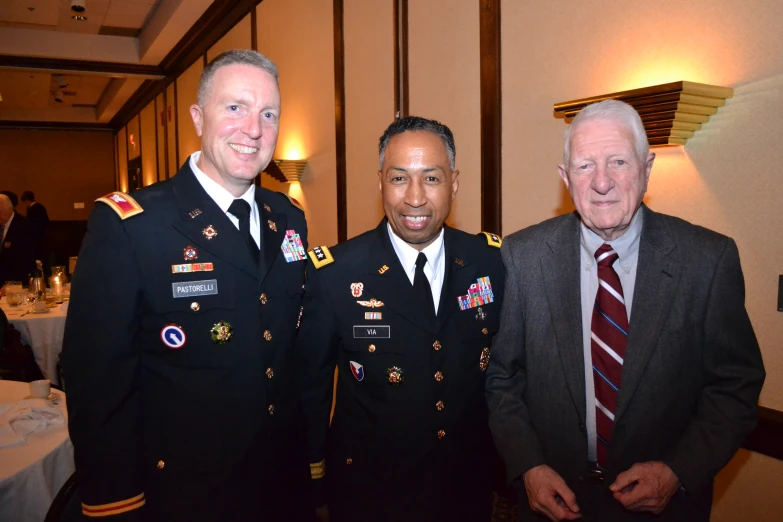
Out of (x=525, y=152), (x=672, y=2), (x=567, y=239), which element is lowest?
(x=567, y=239)

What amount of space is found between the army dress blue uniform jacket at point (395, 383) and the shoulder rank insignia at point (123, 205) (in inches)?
21.0

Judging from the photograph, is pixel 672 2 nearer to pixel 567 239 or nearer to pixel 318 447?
pixel 567 239

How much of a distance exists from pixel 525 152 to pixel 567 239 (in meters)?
1.43

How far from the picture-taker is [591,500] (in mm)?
1482

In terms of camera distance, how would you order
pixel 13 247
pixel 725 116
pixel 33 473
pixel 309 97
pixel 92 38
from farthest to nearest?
pixel 92 38 → pixel 13 247 → pixel 309 97 → pixel 725 116 → pixel 33 473

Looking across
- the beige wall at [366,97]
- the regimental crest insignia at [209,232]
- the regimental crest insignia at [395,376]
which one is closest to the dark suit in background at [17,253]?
the beige wall at [366,97]

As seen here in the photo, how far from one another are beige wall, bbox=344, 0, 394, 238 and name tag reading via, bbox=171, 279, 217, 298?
2.73 meters

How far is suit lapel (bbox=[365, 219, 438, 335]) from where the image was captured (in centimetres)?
167

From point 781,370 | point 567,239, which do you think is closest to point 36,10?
point 567,239

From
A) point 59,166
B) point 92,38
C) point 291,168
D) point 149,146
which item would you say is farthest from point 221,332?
point 59,166

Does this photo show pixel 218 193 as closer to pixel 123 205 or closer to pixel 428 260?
pixel 123 205

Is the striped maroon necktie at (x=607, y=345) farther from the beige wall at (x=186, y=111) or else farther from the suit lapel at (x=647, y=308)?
the beige wall at (x=186, y=111)

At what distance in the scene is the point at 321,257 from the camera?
1.76m

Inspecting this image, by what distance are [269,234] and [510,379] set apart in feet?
2.80
